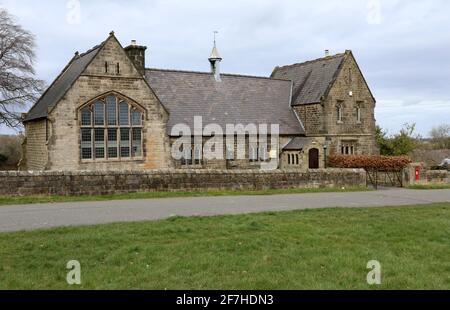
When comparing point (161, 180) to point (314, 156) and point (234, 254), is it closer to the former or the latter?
point (234, 254)

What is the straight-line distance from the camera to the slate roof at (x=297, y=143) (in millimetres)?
30712

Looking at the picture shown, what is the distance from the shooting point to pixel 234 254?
341 inches

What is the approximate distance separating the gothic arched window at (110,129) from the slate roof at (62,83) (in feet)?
6.03

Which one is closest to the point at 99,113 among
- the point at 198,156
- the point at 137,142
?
the point at 137,142

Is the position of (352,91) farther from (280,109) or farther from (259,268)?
(259,268)

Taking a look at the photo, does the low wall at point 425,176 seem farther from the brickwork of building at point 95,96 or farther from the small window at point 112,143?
the small window at point 112,143

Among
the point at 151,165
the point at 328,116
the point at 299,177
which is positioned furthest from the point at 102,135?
the point at 328,116

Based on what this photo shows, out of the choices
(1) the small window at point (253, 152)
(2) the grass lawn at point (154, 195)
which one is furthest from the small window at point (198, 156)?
(2) the grass lawn at point (154, 195)

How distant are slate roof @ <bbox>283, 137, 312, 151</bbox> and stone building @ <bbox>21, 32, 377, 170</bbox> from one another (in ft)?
0.31

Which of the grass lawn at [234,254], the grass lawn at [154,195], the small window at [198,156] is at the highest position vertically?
the small window at [198,156]

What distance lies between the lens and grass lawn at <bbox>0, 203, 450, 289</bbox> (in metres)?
7.12

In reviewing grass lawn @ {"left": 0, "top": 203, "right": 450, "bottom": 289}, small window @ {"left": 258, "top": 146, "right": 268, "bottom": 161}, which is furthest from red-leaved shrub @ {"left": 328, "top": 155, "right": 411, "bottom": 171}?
grass lawn @ {"left": 0, "top": 203, "right": 450, "bottom": 289}

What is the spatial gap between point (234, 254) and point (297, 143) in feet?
77.0

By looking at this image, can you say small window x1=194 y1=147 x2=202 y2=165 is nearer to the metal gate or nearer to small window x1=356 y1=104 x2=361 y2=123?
the metal gate
